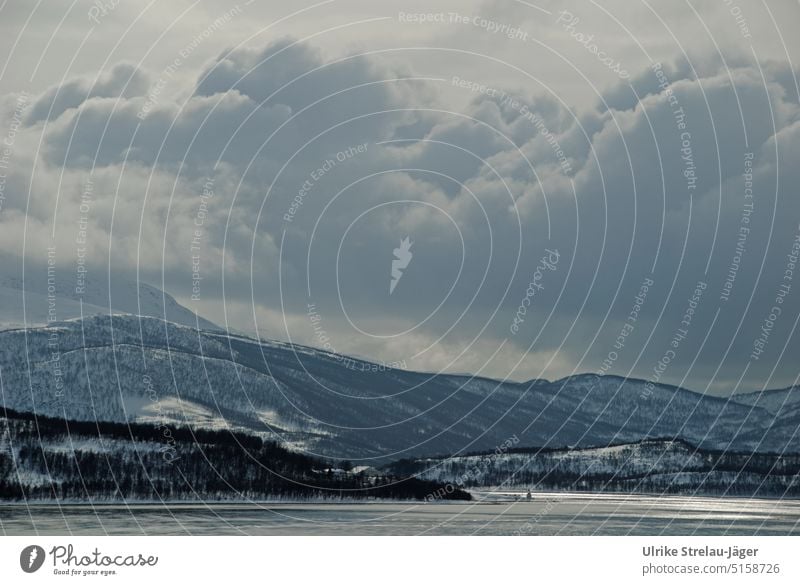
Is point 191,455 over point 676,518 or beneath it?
over

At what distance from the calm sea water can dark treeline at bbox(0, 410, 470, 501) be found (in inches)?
220

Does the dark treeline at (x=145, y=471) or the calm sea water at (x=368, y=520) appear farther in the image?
the dark treeline at (x=145, y=471)

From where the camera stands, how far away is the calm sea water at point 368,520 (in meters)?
87.9

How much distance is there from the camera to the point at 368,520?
99750 millimetres

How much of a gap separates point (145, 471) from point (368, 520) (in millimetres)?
40431

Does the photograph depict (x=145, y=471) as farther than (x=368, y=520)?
Yes

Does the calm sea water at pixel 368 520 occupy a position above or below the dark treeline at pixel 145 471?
below

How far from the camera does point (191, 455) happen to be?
154m

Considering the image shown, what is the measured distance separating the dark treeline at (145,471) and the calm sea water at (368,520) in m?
5.58

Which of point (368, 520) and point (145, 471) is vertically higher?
point (145, 471)
